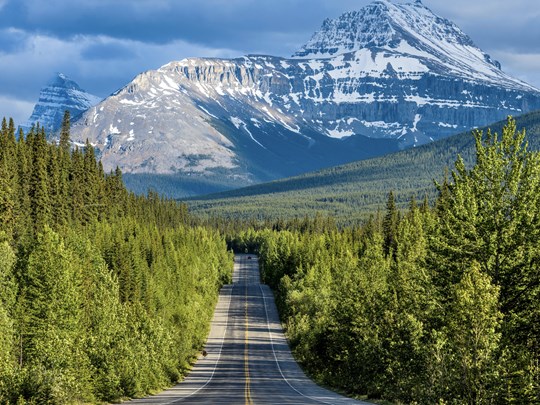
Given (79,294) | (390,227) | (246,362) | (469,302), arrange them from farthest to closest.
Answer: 1. (390,227)
2. (246,362)
3. (79,294)
4. (469,302)

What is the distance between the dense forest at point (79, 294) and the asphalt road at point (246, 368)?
2882 millimetres

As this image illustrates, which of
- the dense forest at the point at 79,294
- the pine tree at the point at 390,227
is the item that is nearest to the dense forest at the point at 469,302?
the dense forest at the point at 79,294

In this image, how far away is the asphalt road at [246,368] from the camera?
63312mm

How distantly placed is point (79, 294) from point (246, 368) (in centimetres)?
2523

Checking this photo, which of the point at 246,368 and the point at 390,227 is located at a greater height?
the point at 390,227

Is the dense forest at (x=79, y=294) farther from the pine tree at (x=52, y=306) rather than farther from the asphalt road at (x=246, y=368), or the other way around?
the asphalt road at (x=246, y=368)

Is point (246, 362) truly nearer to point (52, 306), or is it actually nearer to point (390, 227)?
point (52, 306)

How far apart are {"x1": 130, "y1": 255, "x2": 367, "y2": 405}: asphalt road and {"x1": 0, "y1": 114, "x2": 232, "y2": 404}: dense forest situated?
9.46 ft

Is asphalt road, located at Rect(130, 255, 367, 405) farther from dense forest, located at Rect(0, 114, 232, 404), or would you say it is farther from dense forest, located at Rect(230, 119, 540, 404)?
dense forest, located at Rect(230, 119, 540, 404)


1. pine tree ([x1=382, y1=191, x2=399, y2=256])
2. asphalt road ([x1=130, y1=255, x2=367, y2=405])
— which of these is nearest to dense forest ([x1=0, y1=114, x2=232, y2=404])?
asphalt road ([x1=130, y1=255, x2=367, y2=405])

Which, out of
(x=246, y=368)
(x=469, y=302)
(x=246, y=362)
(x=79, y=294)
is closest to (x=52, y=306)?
(x=79, y=294)

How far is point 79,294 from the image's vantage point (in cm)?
8431

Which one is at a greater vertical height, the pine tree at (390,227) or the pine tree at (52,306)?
the pine tree at (390,227)

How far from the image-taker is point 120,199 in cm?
18262
